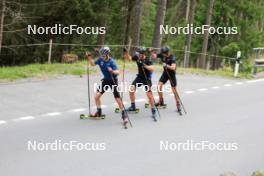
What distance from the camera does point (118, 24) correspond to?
4369 cm

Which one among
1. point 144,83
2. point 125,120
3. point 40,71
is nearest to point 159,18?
point 40,71

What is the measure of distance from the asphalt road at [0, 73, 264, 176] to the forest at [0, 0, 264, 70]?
784 centimetres

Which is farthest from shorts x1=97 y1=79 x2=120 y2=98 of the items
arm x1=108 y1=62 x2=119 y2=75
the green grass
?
the green grass

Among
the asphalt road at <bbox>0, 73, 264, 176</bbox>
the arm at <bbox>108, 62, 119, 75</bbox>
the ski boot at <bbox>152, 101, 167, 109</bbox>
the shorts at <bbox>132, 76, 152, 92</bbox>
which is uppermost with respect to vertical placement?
the arm at <bbox>108, 62, 119, 75</bbox>

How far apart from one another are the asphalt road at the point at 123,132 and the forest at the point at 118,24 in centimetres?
784

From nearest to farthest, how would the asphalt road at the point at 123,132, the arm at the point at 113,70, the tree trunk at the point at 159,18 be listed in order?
the asphalt road at the point at 123,132 < the arm at the point at 113,70 < the tree trunk at the point at 159,18

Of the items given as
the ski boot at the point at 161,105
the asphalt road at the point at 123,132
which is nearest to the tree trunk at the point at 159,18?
the asphalt road at the point at 123,132

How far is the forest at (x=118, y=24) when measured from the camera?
31.3 metres

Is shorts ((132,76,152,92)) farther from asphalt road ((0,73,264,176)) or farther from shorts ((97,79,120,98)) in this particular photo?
shorts ((97,79,120,98))

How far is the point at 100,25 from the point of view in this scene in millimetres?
38000

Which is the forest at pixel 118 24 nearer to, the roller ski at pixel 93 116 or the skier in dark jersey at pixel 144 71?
the skier in dark jersey at pixel 144 71

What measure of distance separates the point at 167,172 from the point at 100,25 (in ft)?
91.3

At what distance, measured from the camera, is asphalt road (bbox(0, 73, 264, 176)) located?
36.2 ft

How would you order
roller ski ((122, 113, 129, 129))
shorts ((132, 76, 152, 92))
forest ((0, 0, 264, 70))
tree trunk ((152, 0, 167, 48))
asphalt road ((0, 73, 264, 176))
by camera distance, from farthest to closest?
forest ((0, 0, 264, 70)), tree trunk ((152, 0, 167, 48)), shorts ((132, 76, 152, 92)), roller ski ((122, 113, 129, 129)), asphalt road ((0, 73, 264, 176))
